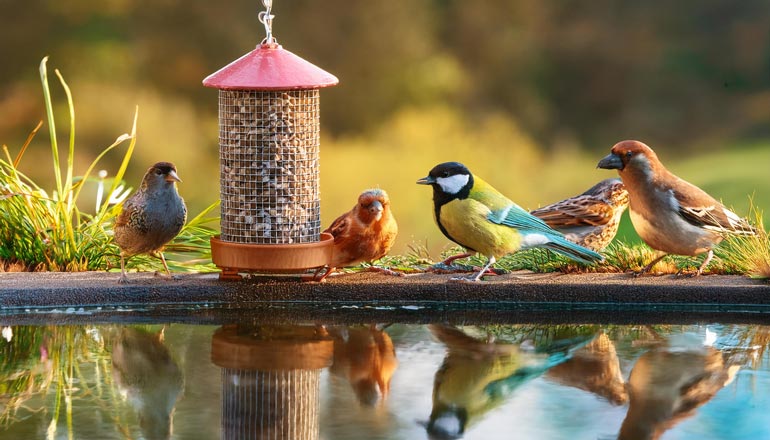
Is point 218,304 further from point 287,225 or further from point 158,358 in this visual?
point 158,358

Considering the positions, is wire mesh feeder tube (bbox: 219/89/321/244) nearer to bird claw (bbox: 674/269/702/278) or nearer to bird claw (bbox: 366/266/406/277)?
bird claw (bbox: 366/266/406/277)

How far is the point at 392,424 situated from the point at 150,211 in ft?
6.85

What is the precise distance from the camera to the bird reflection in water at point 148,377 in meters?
4.09

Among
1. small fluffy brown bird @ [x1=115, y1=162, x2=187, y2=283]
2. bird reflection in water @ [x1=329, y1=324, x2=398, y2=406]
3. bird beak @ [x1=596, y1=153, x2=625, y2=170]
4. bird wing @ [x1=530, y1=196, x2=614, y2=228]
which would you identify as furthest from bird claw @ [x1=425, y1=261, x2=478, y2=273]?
small fluffy brown bird @ [x1=115, y1=162, x2=187, y2=283]

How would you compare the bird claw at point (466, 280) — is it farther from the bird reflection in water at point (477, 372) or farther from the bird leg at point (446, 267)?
the bird reflection in water at point (477, 372)

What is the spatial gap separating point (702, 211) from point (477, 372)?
1696mm

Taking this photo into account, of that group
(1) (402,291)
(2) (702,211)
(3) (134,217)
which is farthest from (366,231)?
(2) (702,211)

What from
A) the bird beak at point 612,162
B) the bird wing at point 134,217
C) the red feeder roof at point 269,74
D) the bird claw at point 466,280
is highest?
the red feeder roof at point 269,74

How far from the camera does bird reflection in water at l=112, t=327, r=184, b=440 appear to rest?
13.4 ft

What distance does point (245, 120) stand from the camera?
5.76 m

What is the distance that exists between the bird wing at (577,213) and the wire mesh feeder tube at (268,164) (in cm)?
129

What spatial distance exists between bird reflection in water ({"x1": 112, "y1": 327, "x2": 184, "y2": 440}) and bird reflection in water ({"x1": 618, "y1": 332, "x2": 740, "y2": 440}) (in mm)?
1569

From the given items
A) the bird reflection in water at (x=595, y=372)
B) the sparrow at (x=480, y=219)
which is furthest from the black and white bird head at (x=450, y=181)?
the bird reflection in water at (x=595, y=372)

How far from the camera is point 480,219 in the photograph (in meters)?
5.71
